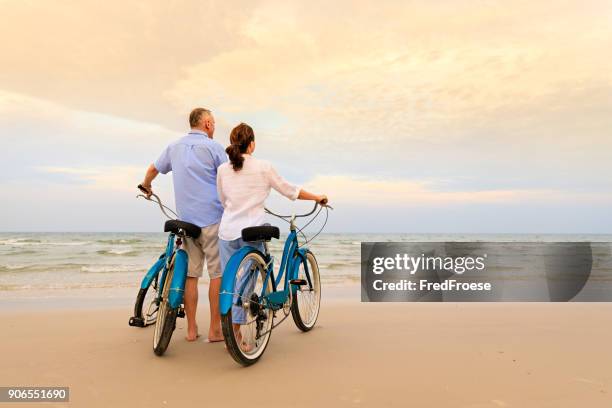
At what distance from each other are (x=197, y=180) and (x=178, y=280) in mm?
823

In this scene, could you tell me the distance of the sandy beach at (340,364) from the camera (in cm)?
259

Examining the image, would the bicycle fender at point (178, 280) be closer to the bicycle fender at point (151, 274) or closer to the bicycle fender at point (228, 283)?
the bicycle fender at point (151, 274)

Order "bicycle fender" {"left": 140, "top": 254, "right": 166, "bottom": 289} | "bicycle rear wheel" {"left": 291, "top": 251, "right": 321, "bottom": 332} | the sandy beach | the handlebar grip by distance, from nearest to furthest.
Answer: the sandy beach, "bicycle fender" {"left": 140, "top": 254, "right": 166, "bottom": 289}, the handlebar grip, "bicycle rear wheel" {"left": 291, "top": 251, "right": 321, "bottom": 332}

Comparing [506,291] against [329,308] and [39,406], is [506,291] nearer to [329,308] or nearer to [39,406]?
[329,308]

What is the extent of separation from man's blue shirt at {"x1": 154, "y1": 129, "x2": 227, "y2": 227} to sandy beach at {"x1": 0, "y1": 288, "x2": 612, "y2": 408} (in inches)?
40.9

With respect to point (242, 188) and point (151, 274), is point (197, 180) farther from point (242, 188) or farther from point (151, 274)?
point (151, 274)

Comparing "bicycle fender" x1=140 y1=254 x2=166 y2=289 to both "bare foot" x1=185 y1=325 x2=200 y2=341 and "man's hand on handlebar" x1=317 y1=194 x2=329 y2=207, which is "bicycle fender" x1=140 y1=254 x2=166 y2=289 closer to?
"bare foot" x1=185 y1=325 x2=200 y2=341

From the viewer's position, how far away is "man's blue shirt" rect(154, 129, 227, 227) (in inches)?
140

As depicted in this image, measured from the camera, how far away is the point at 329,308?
5598 mm

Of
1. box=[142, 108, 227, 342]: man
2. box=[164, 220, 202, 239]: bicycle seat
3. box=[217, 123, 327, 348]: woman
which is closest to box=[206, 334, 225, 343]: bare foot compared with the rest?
box=[142, 108, 227, 342]: man

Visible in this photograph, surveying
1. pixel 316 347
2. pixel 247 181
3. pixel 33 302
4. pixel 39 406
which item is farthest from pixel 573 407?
pixel 33 302

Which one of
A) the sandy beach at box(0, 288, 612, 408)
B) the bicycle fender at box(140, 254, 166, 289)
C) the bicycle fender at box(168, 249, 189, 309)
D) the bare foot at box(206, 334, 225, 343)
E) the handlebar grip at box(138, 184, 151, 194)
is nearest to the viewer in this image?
the sandy beach at box(0, 288, 612, 408)

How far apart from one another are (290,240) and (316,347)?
889mm

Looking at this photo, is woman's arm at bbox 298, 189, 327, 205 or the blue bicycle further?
woman's arm at bbox 298, 189, 327, 205
